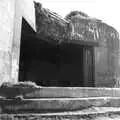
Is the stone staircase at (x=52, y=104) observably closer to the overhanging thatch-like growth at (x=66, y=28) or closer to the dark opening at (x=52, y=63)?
the overhanging thatch-like growth at (x=66, y=28)

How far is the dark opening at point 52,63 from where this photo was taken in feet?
40.5

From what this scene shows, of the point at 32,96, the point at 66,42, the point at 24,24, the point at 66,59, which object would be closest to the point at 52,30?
the point at 66,42

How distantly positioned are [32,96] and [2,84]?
885mm

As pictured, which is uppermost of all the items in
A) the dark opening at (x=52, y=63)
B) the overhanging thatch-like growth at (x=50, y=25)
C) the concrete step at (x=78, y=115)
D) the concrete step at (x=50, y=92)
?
the overhanging thatch-like growth at (x=50, y=25)

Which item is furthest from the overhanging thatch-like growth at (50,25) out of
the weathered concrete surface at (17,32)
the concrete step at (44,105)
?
the concrete step at (44,105)

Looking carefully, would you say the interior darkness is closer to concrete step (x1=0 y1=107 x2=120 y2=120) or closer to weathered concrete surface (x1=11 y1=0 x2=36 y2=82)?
weathered concrete surface (x1=11 y1=0 x2=36 y2=82)

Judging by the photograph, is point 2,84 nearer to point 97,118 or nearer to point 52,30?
point 97,118

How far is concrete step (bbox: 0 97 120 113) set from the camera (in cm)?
462

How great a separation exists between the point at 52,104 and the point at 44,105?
211 mm

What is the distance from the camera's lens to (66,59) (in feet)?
47.5

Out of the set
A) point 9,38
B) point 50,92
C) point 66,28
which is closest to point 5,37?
point 9,38

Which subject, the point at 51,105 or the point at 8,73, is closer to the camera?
the point at 51,105

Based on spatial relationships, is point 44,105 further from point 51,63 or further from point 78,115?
point 51,63

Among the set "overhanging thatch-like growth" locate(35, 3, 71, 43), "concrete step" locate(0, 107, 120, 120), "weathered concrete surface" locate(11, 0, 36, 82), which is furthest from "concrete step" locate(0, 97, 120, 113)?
"overhanging thatch-like growth" locate(35, 3, 71, 43)
